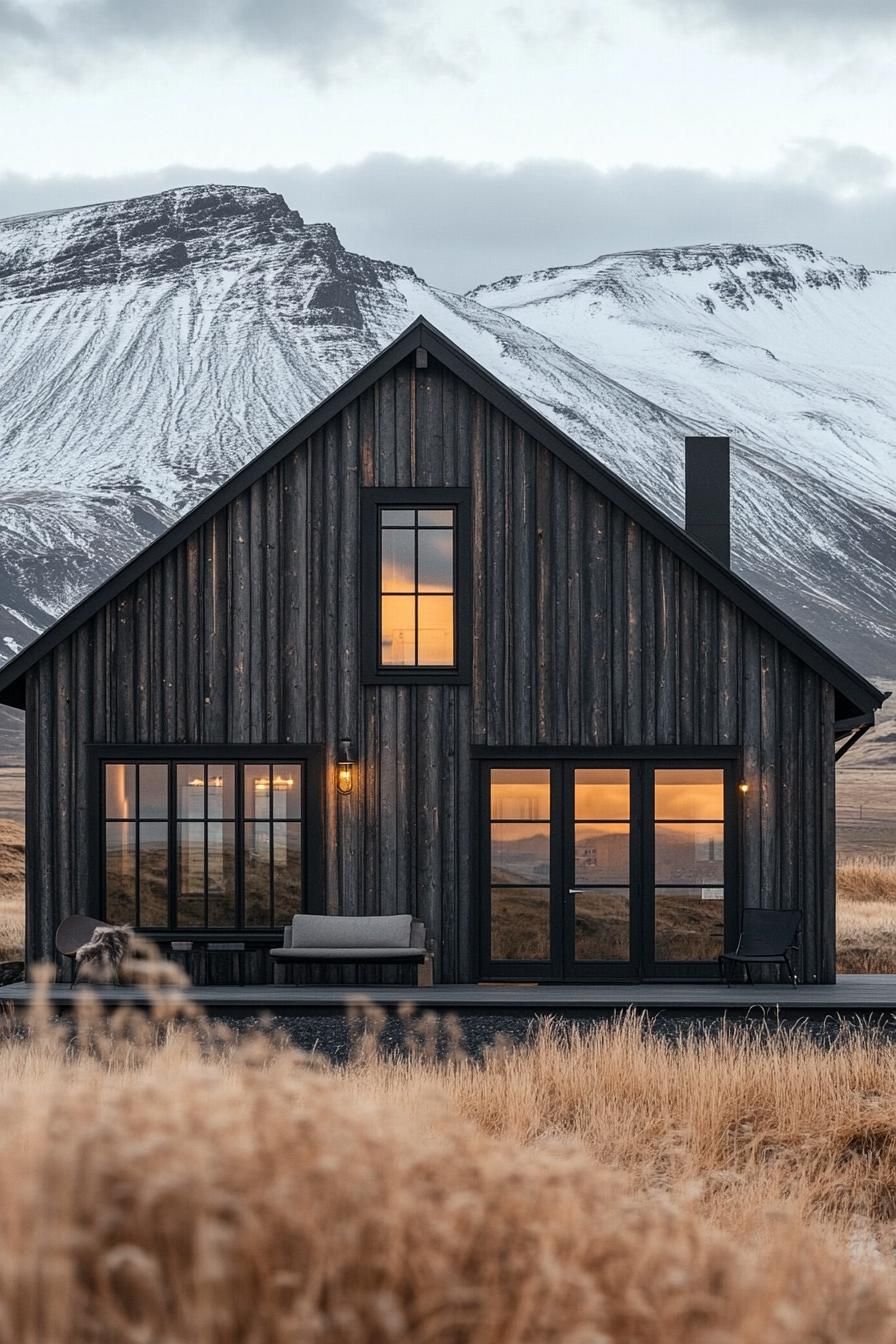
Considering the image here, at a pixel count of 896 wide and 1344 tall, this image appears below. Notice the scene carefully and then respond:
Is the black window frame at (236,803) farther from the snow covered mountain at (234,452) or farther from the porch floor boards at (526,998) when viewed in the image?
the snow covered mountain at (234,452)

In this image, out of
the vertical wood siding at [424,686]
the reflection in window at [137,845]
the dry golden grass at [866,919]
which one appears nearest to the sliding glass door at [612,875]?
the vertical wood siding at [424,686]

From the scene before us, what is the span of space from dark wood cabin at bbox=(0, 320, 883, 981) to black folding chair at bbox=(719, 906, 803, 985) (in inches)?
10.7

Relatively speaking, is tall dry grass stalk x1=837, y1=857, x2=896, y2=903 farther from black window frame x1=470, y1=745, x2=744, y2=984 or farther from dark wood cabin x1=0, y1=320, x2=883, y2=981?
dark wood cabin x1=0, y1=320, x2=883, y2=981

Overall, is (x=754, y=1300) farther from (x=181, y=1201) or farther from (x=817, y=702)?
(x=817, y=702)

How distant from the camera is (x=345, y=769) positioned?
13938 millimetres

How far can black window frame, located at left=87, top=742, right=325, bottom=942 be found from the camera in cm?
1396

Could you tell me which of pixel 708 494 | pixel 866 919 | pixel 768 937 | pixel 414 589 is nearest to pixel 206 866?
pixel 414 589

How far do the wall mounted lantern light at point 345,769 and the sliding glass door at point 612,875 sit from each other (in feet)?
3.70

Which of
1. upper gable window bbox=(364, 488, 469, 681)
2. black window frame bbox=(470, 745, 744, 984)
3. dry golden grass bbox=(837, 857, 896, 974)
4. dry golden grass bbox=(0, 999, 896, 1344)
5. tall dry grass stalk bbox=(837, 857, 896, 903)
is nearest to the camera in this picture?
dry golden grass bbox=(0, 999, 896, 1344)

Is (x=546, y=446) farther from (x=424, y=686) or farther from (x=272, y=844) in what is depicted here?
(x=272, y=844)

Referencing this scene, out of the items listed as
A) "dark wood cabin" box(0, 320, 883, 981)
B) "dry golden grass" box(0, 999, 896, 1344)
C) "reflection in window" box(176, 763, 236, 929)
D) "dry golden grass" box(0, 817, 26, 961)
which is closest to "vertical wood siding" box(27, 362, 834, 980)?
"dark wood cabin" box(0, 320, 883, 981)

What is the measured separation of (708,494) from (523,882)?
4.55 meters

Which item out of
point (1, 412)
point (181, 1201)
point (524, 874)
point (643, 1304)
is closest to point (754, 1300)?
point (643, 1304)

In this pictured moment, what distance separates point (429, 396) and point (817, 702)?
4.23 m
